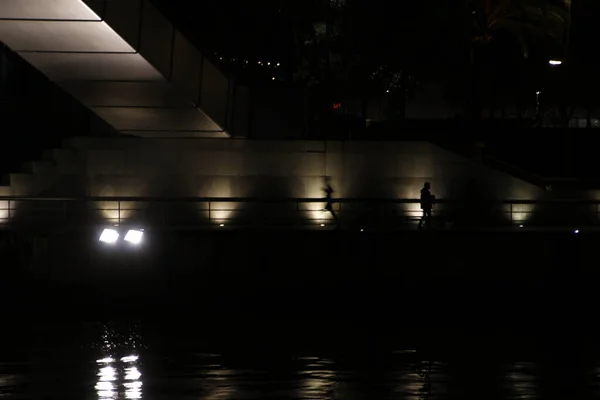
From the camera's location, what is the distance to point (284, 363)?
22.1 meters

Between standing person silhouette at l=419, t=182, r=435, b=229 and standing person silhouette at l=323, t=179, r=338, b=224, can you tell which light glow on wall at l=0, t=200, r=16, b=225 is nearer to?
standing person silhouette at l=323, t=179, r=338, b=224

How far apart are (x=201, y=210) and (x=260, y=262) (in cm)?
546

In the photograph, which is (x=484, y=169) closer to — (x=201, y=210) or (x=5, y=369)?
(x=201, y=210)

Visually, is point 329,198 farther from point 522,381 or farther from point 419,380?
point 522,381

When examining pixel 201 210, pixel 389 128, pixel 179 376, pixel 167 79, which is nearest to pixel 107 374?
pixel 179 376

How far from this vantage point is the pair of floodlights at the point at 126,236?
99.5 feet

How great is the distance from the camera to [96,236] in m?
30.5

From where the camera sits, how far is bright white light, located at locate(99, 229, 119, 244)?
99.8 ft

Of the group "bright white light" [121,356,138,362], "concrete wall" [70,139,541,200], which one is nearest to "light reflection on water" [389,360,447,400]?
"bright white light" [121,356,138,362]

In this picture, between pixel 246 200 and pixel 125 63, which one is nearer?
pixel 125 63

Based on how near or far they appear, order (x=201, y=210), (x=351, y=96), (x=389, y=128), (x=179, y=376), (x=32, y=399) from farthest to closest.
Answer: (x=351, y=96), (x=389, y=128), (x=201, y=210), (x=179, y=376), (x=32, y=399)

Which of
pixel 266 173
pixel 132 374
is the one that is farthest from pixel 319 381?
pixel 266 173

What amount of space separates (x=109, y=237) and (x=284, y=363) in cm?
951

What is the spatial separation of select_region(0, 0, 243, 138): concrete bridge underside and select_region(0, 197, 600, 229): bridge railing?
7.44 ft
